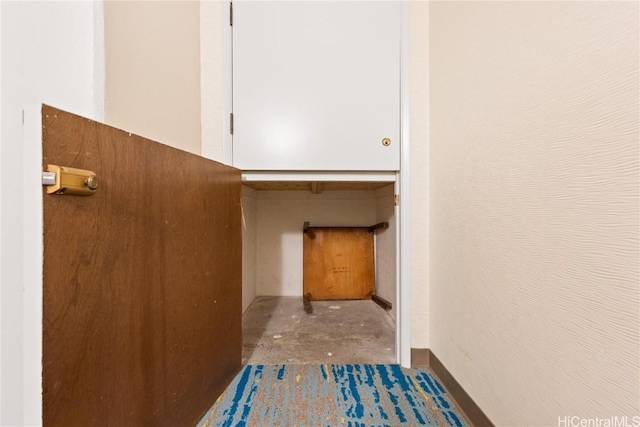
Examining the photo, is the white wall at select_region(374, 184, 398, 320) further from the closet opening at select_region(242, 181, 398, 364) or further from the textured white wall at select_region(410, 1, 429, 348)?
the textured white wall at select_region(410, 1, 429, 348)

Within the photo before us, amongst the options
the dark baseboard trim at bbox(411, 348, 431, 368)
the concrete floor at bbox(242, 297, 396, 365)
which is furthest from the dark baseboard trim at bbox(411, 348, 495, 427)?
the concrete floor at bbox(242, 297, 396, 365)

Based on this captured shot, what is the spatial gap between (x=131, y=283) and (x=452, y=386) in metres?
1.19

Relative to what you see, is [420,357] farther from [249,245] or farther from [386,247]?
[249,245]

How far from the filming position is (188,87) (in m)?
1.23

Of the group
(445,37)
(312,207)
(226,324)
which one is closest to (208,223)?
(226,324)

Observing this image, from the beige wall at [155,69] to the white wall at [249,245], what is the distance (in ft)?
2.87

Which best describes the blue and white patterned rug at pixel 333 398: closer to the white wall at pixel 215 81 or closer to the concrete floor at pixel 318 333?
the concrete floor at pixel 318 333

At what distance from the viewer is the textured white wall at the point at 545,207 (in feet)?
1.65

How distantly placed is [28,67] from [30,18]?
0.39 feet

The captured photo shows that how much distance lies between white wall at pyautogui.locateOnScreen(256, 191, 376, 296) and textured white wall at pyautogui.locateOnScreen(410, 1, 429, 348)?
1.24m

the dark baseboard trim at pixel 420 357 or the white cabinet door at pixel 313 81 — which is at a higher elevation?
the white cabinet door at pixel 313 81

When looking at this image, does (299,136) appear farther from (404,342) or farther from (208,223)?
(404,342)

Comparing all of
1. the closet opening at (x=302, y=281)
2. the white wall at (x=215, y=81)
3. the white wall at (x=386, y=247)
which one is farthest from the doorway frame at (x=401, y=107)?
the white wall at (x=386, y=247)

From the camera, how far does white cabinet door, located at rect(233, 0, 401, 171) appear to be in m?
1.31
